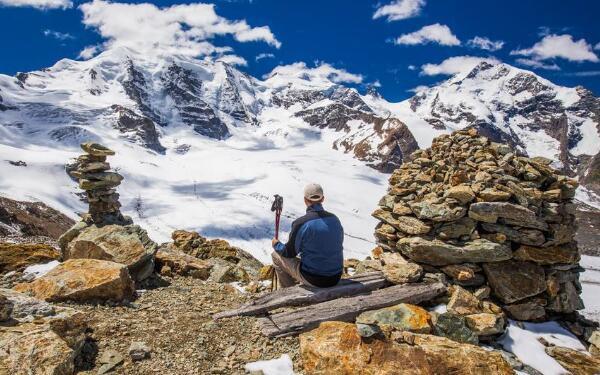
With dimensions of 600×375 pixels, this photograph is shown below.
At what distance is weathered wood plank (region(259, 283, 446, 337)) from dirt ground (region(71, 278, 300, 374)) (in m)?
0.23

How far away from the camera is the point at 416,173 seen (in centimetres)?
1611

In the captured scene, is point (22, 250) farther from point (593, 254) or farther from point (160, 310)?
point (593, 254)

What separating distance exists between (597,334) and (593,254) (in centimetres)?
22404

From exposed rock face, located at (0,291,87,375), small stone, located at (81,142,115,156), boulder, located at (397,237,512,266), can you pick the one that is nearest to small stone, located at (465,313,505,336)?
boulder, located at (397,237,512,266)

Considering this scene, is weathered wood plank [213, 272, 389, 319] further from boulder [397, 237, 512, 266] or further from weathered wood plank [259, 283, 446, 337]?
boulder [397, 237, 512, 266]

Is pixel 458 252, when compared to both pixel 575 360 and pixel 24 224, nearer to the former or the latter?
pixel 575 360

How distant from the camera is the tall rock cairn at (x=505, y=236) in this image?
12.0 m

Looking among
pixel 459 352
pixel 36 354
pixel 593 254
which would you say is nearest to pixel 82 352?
pixel 36 354

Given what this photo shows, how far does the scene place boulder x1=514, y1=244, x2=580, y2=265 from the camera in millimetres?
12320

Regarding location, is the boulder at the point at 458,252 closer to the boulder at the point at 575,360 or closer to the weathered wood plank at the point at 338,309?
the weathered wood plank at the point at 338,309

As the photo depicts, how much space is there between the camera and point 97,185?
15.6 meters

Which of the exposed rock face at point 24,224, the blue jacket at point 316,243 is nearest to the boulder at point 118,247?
the blue jacket at point 316,243

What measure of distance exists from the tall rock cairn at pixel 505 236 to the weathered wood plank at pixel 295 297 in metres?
3.17

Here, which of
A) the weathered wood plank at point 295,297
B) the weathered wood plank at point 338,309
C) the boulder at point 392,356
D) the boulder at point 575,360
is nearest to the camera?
the boulder at point 392,356
